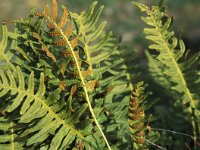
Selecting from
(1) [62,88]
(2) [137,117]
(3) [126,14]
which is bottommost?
(2) [137,117]

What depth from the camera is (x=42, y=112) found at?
1221mm

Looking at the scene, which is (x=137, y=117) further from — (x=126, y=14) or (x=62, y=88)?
(x=126, y=14)

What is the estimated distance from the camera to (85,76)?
1.29 meters

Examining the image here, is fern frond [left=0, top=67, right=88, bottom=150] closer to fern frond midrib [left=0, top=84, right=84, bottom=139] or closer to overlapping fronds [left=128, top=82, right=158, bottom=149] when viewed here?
fern frond midrib [left=0, top=84, right=84, bottom=139]

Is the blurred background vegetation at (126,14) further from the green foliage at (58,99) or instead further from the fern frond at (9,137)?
the fern frond at (9,137)

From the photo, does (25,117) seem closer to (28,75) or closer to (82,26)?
(28,75)

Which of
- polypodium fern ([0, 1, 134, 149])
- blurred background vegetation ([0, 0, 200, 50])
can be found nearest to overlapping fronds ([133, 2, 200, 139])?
polypodium fern ([0, 1, 134, 149])

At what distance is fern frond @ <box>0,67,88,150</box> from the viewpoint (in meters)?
1.21

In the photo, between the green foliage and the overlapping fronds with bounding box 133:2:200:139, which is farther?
A: the overlapping fronds with bounding box 133:2:200:139

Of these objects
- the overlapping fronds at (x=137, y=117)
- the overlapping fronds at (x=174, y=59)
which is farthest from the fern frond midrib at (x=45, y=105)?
the overlapping fronds at (x=174, y=59)

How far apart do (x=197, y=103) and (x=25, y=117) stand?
548mm

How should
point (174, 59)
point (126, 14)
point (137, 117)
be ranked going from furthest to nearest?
point (126, 14)
point (174, 59)
point (137, 117)

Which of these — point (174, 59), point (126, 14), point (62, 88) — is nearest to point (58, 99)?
point (62, 88)

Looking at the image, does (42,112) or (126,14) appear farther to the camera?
(126,14)
